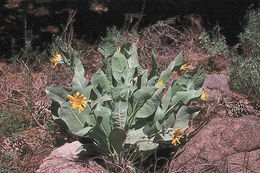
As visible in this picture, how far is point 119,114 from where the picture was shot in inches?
91.7

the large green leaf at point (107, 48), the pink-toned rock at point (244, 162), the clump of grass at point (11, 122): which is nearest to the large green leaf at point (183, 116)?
the pink-toned rock at point (244, 162)

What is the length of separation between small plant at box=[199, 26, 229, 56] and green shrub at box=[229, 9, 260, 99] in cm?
19

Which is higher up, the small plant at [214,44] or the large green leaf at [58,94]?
the large green leaf at [58,94]

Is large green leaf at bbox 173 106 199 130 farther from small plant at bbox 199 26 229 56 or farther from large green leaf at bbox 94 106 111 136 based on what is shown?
small plant at bbox 199 26 229 56

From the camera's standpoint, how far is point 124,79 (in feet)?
8.75

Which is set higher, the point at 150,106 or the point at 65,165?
the point at 150,106

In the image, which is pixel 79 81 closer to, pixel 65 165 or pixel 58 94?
pixel 58 94

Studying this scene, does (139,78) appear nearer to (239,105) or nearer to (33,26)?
(239,105)

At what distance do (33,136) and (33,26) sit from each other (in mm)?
2448

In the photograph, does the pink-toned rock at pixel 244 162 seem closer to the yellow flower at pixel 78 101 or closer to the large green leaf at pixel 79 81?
the yellow flower at pixel 78 101

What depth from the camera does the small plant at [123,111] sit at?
2350 mm

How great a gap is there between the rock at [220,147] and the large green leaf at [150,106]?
16.8 inches

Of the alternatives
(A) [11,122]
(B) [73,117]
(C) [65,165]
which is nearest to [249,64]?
(B) [73,117]

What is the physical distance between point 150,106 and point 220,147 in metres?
0.65
